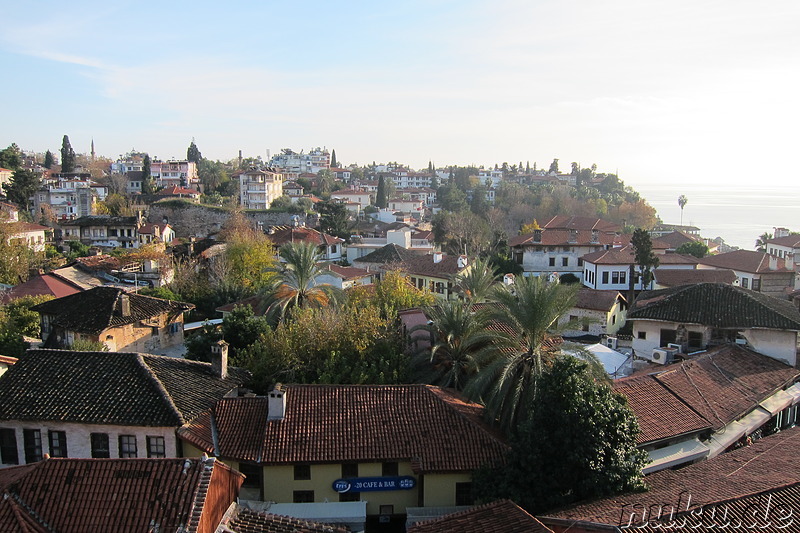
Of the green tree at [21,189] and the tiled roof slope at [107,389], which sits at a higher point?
the green tree at [21,189]

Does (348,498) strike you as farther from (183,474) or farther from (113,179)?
(113,179)

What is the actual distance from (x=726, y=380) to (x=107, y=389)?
18.7 m

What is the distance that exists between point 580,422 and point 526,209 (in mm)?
76966

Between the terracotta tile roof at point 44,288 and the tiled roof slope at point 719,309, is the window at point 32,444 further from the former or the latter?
the tiled roof slope at point 719,309

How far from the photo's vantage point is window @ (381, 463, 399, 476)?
1617 centimetres

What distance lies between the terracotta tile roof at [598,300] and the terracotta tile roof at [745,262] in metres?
15.5

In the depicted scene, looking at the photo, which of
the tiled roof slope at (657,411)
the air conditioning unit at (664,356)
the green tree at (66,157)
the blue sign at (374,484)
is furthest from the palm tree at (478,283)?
the green tree at (66,157)

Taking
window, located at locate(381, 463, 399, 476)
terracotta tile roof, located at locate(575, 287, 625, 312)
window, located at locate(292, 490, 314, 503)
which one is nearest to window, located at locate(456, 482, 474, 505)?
window, located at locate(381, 463, 399, 476)

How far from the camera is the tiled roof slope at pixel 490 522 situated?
11.7 metres

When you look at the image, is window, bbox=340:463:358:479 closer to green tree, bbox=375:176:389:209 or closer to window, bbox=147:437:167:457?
window, bbox=147:437:167:457

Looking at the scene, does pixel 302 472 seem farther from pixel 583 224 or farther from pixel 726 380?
pixel 583 224

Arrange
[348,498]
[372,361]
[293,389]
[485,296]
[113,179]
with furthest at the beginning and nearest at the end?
[113,179], [485,296], [372,361], [293,389], [348,498]

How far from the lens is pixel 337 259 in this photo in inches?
2138

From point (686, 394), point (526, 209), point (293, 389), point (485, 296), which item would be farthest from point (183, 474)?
point (526, 209)
